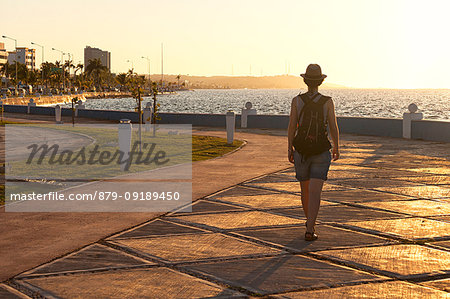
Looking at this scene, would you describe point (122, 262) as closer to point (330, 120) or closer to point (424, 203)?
point (330, 120)

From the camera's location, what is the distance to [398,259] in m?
6.52

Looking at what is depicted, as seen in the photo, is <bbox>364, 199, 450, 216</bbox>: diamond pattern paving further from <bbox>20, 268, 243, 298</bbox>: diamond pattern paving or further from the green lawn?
the green lawn

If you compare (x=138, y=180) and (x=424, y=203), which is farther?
(x=138, y=180)

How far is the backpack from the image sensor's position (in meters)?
7.23

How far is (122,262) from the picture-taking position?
636cm

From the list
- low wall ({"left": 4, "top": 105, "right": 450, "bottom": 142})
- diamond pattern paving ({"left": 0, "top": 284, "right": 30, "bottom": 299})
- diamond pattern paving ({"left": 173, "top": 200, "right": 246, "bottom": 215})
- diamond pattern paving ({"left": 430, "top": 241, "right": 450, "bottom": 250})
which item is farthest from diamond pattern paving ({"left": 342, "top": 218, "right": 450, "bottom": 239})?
low wall ({"left": 4, "top": 105, "right": 450, "bottom": 142})

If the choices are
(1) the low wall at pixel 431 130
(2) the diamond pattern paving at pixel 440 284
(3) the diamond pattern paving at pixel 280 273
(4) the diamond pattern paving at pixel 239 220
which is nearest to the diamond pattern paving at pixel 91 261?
(3) the diamond pattern paving at pixel 280 273

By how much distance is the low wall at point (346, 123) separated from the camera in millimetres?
23031

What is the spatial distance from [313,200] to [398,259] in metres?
1.28

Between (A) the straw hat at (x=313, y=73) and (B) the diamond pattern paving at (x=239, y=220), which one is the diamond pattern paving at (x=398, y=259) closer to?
(B) the diamond pattern paving at (x=239, y=220)

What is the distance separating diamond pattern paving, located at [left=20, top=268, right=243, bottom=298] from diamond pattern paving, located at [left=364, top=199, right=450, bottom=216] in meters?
4.64

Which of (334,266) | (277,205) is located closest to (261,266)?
(334,266)

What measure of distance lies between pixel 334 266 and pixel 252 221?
2.33 metres

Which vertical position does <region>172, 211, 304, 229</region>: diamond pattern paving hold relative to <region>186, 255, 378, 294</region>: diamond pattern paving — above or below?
above
